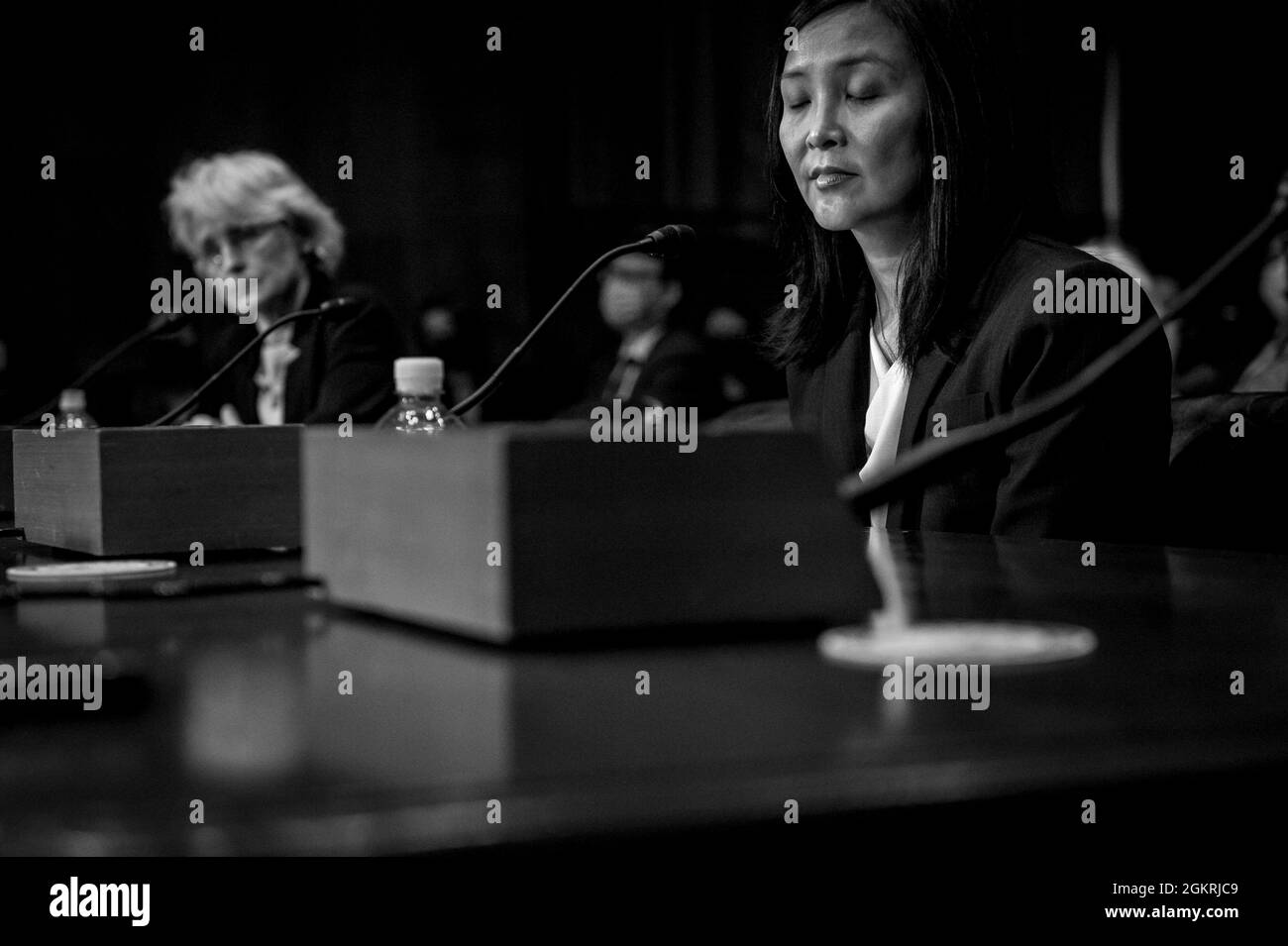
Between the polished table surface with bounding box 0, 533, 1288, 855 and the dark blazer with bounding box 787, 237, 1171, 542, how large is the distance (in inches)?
25.2

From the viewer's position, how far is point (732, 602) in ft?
1.78

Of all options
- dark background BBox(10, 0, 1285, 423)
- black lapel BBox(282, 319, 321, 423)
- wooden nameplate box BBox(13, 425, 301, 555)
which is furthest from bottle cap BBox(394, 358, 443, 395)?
dark background BBox(10, 0, 1285, 423)

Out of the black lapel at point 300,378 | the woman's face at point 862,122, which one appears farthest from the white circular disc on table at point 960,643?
the black lapel at point 300,378

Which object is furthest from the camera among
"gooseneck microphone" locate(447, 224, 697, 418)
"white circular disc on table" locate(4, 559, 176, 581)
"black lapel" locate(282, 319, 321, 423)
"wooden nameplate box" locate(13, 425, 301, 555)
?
"black lapel" locate(282, 319, 321, 423)

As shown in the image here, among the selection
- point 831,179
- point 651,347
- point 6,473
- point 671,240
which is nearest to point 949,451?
point 671,240

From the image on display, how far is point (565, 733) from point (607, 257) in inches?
33.5

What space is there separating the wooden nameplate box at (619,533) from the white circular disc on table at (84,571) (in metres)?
0.30

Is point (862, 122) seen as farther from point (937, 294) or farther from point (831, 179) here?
point (937, 294)

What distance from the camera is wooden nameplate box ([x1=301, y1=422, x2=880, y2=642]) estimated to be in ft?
1.72

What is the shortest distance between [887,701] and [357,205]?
544cm

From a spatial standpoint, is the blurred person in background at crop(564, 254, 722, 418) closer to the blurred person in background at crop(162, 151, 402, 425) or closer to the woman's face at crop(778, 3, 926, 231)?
the blurred person in background at crop(162, 151, 402, 425)

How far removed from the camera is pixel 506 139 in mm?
5723

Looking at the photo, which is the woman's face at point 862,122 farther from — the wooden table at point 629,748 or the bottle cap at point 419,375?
the wooden table at point 629,748

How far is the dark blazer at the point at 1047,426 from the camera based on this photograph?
4.07ft
